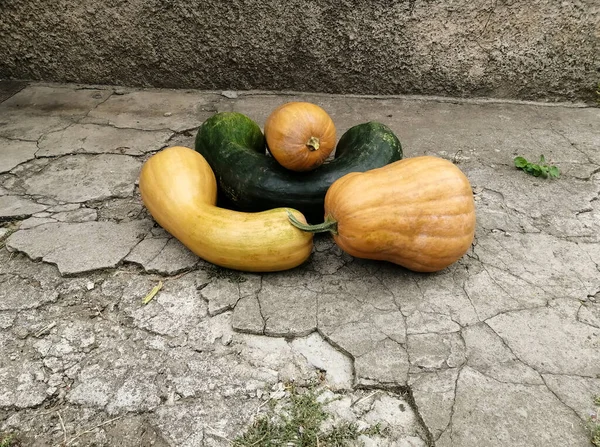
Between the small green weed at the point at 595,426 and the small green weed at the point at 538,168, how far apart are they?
1.60 metres

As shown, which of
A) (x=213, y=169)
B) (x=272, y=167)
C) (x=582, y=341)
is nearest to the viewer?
(x=582, y=341)

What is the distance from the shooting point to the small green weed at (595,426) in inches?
64.4

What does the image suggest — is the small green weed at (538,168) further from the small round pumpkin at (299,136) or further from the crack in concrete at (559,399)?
the crack in concrete at (559,399)

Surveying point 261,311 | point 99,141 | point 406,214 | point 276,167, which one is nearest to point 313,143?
point 276,167

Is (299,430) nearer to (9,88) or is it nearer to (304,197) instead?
(304,197)

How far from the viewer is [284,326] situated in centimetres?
205

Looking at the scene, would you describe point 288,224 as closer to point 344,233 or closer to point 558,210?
point 344,233

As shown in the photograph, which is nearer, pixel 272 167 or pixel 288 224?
pixel 288 224

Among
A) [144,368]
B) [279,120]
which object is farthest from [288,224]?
[144,368]

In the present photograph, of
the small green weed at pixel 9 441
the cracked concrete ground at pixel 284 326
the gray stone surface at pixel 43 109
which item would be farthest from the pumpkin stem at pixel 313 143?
the gray stone surface at pixel 43 109

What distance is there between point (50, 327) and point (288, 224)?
1.04m

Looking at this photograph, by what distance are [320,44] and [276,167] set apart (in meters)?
1.75

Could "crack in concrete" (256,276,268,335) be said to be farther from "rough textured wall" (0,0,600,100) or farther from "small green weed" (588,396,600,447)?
"rough textured wall" (0,0,600,100)

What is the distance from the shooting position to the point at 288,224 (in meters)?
2.21
